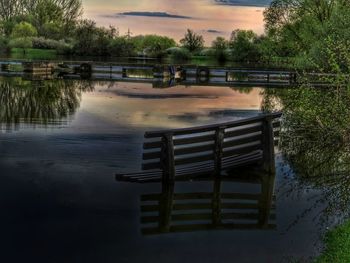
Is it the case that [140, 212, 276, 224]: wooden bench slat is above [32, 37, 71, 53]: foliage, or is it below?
below

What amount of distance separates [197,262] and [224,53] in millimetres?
106479

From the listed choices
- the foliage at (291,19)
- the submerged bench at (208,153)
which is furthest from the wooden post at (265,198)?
the foliage at (291,19)

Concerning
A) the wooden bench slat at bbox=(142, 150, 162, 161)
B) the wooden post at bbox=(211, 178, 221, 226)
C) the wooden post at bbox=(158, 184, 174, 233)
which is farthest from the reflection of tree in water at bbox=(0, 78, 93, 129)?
the wooden post at bbox=(211, 178, 221, 226)

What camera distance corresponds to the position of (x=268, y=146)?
45.8 ft

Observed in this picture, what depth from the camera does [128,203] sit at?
11.2 metres

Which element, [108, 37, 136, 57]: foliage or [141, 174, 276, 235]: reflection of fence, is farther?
[108, 37, 136, 57]: foliage

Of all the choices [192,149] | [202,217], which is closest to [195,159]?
[192,149]

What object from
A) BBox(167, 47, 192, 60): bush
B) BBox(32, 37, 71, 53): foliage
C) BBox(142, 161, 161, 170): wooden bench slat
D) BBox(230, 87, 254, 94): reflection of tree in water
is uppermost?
BBox(32, 37, 71, 53): foliage

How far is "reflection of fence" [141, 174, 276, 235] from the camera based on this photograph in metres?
9.98

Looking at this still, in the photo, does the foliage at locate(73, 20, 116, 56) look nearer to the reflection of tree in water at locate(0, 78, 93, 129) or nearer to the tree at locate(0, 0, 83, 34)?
the tree at locate(0, 0, 83, 34)

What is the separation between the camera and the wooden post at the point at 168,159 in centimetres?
1231

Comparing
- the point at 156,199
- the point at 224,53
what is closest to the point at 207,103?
the point at 156,199

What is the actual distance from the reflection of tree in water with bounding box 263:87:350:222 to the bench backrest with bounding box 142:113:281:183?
1.07 m

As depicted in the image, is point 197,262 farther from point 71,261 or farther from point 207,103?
point 207,103
